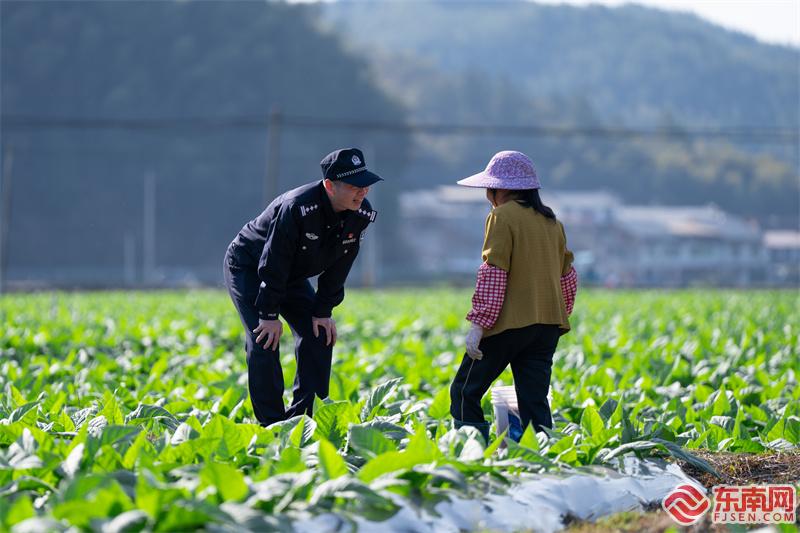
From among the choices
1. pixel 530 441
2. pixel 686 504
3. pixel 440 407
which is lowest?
pixel 686 504

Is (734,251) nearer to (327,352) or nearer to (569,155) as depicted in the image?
(569,155)

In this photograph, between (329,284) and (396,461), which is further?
(329,284)

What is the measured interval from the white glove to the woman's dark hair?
695 millimetres

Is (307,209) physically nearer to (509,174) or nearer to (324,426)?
(509,174)

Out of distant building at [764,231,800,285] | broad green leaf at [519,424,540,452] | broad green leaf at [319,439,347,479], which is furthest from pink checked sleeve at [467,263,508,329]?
distant building at [764,231,800,285]

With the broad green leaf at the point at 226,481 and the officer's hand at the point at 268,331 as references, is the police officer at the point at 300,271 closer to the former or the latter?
the officer's hand at the point at 268,331

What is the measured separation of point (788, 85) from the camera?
565 feet

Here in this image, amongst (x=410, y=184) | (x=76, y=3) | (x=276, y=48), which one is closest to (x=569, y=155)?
(x=410, y=184)

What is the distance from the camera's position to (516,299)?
588 cm

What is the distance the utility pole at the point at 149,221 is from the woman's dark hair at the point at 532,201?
60954 mm

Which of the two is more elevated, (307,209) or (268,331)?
(307,209)

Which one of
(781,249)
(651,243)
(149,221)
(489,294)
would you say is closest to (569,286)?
(489,294)

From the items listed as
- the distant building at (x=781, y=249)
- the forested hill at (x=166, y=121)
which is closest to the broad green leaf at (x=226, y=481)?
the forested hill at (x=166, y=121)

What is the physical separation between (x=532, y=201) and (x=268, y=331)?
1.66 meters
